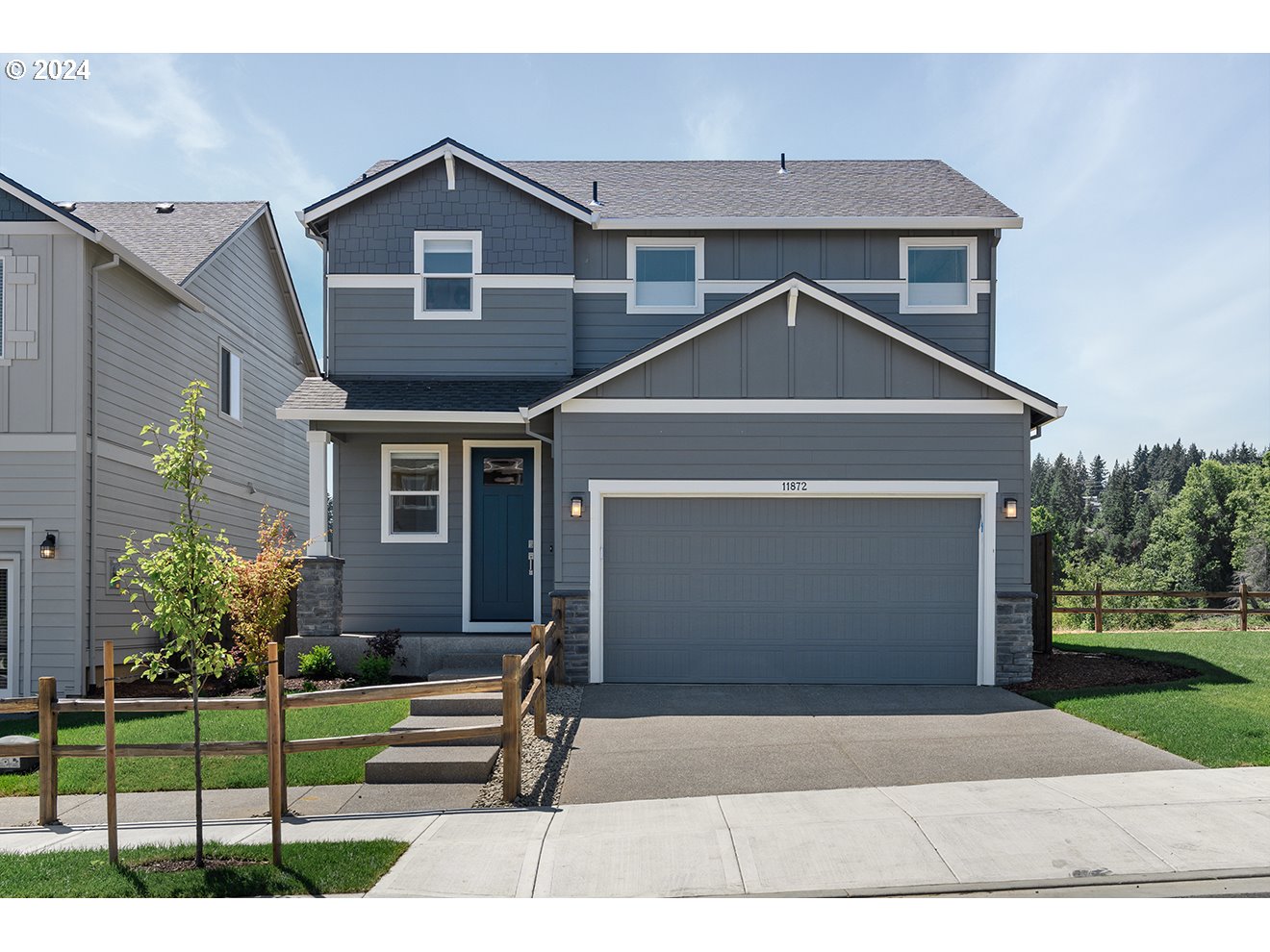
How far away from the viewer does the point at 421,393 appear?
13539mm

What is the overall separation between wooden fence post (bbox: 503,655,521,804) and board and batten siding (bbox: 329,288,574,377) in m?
7.23

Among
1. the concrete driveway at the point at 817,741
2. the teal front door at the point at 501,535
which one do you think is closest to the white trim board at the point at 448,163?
the teal front door at the point at 501,535

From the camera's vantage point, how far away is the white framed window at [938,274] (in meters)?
14.7

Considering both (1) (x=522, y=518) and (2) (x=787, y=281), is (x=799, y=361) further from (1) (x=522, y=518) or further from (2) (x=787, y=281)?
(1) (x=522, y=518)

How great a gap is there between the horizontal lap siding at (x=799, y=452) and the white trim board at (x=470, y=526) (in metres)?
1.54

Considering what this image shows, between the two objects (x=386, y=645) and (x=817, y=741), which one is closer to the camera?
(x=817, y=741)

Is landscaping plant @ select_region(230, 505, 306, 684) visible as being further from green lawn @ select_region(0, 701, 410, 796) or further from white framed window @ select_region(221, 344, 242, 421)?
white framed window @ select_region(221, 344, 242, 421)

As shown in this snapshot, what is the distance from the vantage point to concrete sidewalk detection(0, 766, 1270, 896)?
5453 mm

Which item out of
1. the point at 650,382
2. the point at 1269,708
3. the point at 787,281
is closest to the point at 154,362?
the point at 650,382

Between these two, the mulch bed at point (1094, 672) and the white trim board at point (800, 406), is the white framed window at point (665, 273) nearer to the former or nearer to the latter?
the white trim board at point (800, 406)

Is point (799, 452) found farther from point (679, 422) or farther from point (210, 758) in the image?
point (210, 758)

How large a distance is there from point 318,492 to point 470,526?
221 cm

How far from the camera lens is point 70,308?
12781 mm

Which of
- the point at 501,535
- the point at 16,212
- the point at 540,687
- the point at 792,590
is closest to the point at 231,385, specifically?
the point at 16,212
